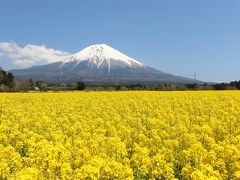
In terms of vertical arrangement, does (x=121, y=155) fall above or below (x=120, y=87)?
below

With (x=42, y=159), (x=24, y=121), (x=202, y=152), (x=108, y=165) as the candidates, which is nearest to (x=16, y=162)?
(x=42, y=159)

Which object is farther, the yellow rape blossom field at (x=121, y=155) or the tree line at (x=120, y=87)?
the tree line at (x=120, y=87)

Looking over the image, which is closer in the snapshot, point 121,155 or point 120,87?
point 121,155

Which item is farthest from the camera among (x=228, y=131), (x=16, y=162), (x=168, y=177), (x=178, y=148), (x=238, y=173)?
(x=228, y=131)

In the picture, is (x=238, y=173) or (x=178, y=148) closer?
(x=238, y=173)

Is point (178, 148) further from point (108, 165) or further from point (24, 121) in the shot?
point (24, 121)

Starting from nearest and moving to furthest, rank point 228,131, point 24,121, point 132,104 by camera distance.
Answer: point 228,131 → point 24,121 → point 132,104

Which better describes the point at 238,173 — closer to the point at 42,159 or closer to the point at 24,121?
the point at 42,159

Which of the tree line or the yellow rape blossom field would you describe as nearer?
the yellow rape blossom field

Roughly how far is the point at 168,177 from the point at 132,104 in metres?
14.9

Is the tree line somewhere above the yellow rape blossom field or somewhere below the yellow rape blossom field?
above

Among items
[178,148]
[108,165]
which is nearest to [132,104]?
[178,148]

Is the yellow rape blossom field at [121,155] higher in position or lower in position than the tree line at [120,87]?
lower

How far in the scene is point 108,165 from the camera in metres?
6.65
